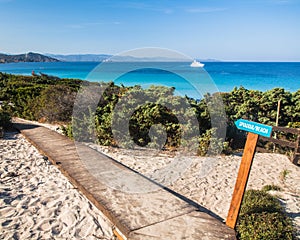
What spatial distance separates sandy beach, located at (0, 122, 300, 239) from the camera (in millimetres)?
3580

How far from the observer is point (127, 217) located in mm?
3627

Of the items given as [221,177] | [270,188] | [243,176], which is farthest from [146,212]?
[270,188]

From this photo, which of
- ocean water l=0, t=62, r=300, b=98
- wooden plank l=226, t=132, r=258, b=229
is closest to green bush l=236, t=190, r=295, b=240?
wooden plank l=226, t=132, r=258, b=229

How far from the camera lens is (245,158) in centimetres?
332

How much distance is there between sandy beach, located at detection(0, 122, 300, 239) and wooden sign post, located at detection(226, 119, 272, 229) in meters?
0.91

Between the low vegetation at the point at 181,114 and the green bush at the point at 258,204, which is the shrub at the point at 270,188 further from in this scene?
the low vegetation at the point at 181,114

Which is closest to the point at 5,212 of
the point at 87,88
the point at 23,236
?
the point at 23,236

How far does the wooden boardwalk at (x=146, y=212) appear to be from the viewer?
333 cm

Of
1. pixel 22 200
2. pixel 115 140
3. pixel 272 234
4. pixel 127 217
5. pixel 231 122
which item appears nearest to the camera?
pixel 272 234

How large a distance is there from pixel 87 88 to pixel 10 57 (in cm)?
16840

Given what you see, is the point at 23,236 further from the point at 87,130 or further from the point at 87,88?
the point at 87,88

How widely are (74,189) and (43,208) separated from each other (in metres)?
0.79

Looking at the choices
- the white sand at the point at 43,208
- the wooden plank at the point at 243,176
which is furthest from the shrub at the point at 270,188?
the white sand at the point at 43,208

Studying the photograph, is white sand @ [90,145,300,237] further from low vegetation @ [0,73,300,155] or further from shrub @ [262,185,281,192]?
low vegetation @ [0,73,300,155]
